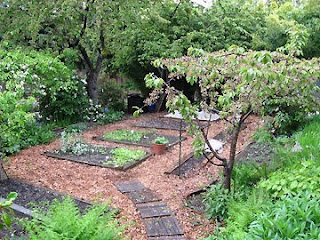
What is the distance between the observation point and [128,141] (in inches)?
287

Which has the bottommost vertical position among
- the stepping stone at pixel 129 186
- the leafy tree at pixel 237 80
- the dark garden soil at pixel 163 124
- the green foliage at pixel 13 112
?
the stepping stone at pixel 129 186

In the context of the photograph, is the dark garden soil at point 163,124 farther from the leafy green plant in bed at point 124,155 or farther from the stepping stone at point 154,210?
the stepping stone at point 154,210

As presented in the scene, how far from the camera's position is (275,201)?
10.7 feet

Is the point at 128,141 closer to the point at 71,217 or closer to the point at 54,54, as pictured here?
the point at 54,54

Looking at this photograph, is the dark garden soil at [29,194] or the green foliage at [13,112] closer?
the green foliage at [13,112]

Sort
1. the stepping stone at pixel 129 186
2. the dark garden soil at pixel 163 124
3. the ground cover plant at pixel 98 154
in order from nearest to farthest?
the stepping stone at pixel 129 186 → the ground cover plant at pixel 98 154 → the dark garden soil at pixel 163 124

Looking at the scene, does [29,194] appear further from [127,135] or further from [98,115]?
[98,115]

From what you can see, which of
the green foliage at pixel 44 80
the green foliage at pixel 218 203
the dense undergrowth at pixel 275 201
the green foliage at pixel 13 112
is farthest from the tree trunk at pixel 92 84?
the green foliage at pixel 218 203

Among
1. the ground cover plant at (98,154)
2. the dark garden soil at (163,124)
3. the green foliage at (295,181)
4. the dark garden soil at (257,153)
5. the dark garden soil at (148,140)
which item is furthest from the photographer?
the dark garden soil at (163,124)

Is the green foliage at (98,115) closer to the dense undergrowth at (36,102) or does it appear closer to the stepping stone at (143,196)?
the dense undergrowth at (36,102)

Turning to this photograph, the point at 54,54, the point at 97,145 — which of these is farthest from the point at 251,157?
the point at 54,54

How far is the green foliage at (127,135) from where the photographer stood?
748cm

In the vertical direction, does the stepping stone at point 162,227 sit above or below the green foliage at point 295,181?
below

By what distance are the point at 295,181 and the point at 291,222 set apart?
0.74m
